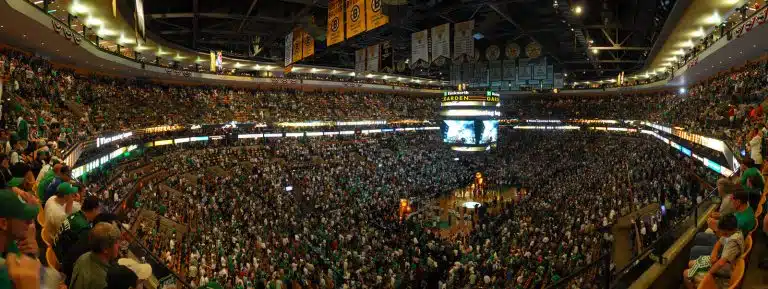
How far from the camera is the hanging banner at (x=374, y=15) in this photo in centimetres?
1382

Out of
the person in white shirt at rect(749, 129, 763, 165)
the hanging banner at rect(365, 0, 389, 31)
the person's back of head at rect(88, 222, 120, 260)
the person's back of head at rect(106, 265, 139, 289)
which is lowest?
the person's back of head at rect(106, 265, 139, 289)

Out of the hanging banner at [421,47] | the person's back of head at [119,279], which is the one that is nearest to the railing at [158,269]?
the person's back of head at [119,279]

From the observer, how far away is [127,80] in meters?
31.1

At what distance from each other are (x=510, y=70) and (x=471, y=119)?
5728 millimetres

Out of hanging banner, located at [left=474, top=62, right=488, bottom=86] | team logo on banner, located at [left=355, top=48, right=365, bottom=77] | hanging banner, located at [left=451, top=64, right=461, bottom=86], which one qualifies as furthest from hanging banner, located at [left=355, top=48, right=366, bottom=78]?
hanging banner, located at [left=451, top=64, right=461, bottom=86]

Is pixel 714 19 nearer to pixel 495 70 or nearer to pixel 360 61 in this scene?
pixel 495 70

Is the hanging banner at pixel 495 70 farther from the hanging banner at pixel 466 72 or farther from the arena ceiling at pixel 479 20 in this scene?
the hanging banner at pixel 466 72

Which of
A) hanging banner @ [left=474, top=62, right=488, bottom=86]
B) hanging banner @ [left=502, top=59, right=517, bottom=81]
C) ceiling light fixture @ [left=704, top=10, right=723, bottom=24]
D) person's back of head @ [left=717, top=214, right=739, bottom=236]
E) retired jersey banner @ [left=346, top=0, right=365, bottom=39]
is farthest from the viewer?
hanging banner @ [left=474, top=62, right=488, bottom=86]

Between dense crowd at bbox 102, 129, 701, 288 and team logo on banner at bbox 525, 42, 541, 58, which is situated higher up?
team logo on banner at bbox 525, 42, 541, 58

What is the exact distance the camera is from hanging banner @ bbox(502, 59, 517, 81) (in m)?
28.9

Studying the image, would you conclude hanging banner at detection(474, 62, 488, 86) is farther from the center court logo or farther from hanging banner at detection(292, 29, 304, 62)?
the center court logo

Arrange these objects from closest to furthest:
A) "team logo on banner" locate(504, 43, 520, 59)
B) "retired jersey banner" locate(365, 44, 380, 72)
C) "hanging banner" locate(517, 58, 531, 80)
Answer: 1. "retired jersey banner" locate(365, 44, 380, 72)
2. "team logo on banner" locate(504, 43, 520, 59)
3. "hanging banner" locate(517, 58, 531, 80)

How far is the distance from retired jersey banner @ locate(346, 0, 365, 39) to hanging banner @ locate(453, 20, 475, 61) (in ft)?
18.1

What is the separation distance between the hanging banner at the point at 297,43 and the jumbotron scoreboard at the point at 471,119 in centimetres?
1501
